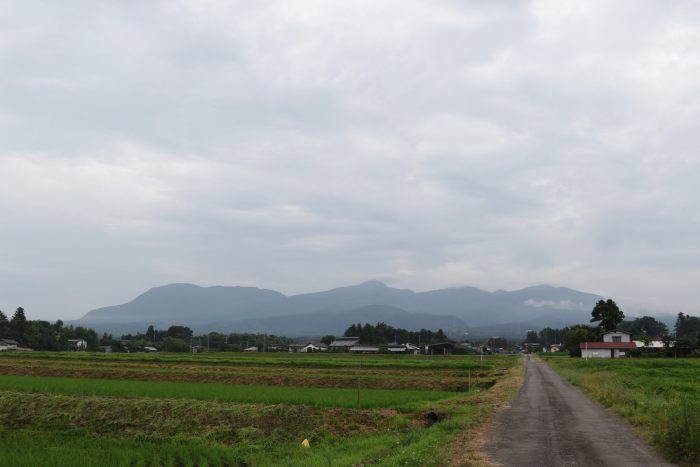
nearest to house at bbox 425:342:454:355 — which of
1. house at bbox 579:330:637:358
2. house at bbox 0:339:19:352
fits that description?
house at bbox 579:330:637:358

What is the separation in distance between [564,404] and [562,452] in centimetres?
1107

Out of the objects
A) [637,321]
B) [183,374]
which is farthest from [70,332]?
[637,321]

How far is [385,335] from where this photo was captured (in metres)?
160

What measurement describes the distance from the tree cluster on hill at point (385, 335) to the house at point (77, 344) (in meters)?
66.3

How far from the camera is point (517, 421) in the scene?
61.1ft

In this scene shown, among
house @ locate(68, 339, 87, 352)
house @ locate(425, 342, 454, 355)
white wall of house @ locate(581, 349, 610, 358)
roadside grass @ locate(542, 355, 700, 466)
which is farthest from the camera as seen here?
house @ locate(425, 342, 454, 355)

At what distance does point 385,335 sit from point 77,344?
257 feet

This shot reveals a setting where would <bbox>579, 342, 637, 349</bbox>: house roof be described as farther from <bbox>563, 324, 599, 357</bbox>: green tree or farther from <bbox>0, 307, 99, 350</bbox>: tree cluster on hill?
<bbox>0, 307, 99, 350</bbox>: tree cluster on hill

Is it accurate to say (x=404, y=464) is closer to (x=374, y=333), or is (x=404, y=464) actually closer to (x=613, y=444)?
(x=613, y=444)

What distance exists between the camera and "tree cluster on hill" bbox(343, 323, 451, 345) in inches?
5984

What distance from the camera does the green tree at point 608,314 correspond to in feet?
336

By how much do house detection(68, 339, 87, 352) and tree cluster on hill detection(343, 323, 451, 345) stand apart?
66.3 metres

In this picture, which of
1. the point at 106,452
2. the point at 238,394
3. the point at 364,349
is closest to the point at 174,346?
the point at 364,349

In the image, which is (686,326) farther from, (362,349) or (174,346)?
(174,346)
